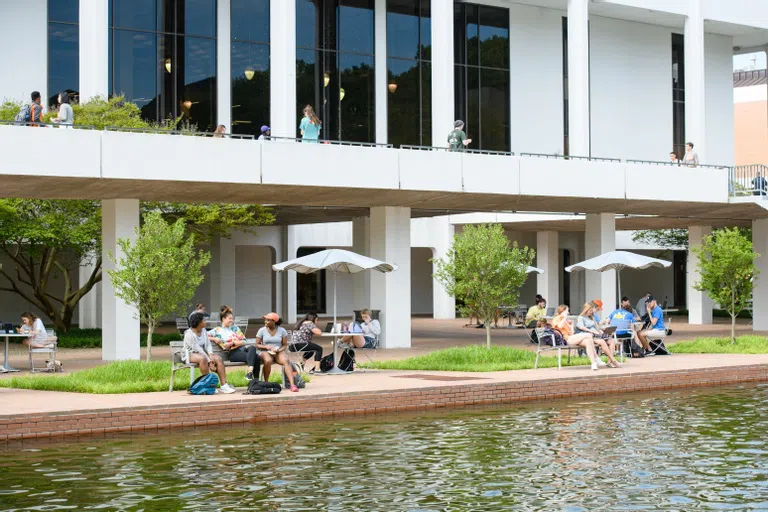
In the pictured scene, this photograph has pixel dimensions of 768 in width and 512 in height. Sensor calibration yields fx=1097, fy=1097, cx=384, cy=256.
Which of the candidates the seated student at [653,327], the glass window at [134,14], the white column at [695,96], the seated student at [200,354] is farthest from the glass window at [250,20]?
the seated student at [200,354]

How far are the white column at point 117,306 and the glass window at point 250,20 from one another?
461 inches

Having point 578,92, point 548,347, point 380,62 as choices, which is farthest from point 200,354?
point 380,62

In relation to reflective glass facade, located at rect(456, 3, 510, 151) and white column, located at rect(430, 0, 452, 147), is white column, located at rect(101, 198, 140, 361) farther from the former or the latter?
reflective glass facade, located at rect(456, 3, 510, 151)

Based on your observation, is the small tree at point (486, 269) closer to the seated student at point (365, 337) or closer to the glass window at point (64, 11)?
the seated student at point (365, 337)

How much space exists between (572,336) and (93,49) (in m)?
16.5

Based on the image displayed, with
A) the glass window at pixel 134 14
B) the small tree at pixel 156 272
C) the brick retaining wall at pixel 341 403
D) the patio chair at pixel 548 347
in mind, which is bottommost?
the brick retaining wall at pixel 341 403

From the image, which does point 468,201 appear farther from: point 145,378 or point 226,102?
point 145,378

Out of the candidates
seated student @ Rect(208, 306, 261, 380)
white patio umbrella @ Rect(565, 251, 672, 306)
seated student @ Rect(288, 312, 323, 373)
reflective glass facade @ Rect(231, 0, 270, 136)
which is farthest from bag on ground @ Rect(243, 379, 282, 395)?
reflective glass facade @ Rect(231, 0, 270, 136)

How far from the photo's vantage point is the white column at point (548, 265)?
48.2m

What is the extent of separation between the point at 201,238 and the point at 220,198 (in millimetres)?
7224

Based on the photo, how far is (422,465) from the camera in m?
11.3

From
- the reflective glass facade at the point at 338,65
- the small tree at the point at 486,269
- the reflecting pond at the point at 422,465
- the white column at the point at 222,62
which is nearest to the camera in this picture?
the reflecting pond at the point at 422,465

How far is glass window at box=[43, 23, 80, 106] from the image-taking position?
107 feet

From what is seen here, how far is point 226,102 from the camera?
34.6 metres
